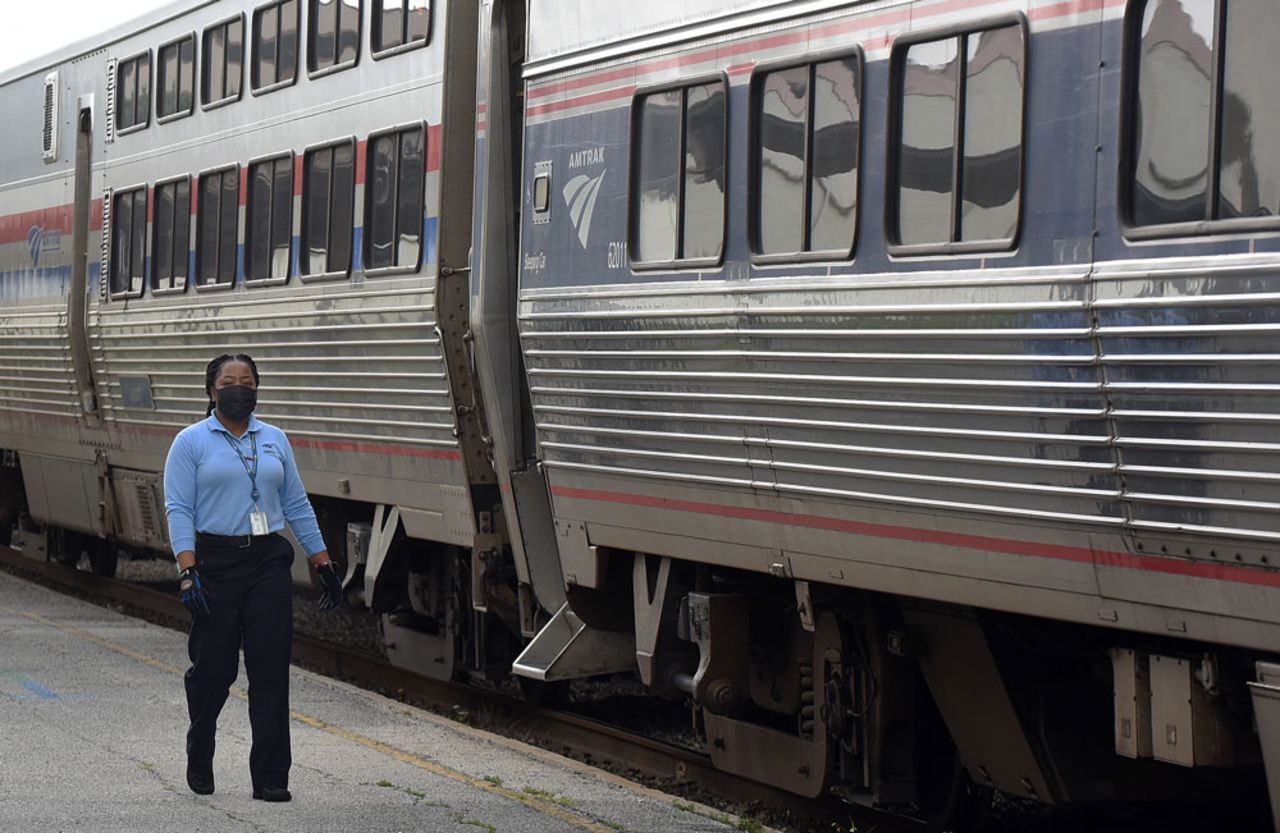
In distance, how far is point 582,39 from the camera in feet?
29.2

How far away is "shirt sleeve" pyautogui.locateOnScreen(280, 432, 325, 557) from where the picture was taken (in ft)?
26.0

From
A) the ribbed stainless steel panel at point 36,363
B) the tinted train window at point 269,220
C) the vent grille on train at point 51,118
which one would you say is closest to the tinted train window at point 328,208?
the tinted train window at point 269,220

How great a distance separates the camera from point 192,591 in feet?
24.4

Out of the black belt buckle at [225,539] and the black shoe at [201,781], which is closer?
the black belt buckle at [225,539]

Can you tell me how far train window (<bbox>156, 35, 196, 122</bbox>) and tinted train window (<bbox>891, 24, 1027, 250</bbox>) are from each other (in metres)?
8.25

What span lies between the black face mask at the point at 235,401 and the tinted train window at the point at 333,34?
14.2 feet

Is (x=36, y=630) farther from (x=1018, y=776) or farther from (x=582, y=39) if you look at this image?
(x=1018, y=776)

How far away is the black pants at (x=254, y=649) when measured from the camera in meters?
7.71

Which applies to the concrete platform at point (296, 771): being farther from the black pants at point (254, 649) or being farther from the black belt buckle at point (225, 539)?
the black belt buckle at point (225, 539)

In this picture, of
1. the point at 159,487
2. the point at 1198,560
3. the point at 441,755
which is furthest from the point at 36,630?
the point at 1198,560

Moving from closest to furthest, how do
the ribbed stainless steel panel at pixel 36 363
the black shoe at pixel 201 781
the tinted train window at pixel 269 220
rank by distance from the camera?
the black shoe at pixel 201 781 → the tinted train window at pixel 269 220 → the ribbed stainless steel panel at pixel 36 363

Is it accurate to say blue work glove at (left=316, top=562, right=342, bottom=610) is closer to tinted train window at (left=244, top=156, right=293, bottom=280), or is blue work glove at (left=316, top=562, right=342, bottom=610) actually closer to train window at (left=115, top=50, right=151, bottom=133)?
tinted train window at (left=244, top=156, right=293, bottom=280)

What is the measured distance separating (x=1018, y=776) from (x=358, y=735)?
11.5 feet

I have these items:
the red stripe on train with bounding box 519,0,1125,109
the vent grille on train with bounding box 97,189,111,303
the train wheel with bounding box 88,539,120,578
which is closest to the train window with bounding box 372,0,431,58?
the red stripe on train with bounding box 519,0,1125,109
